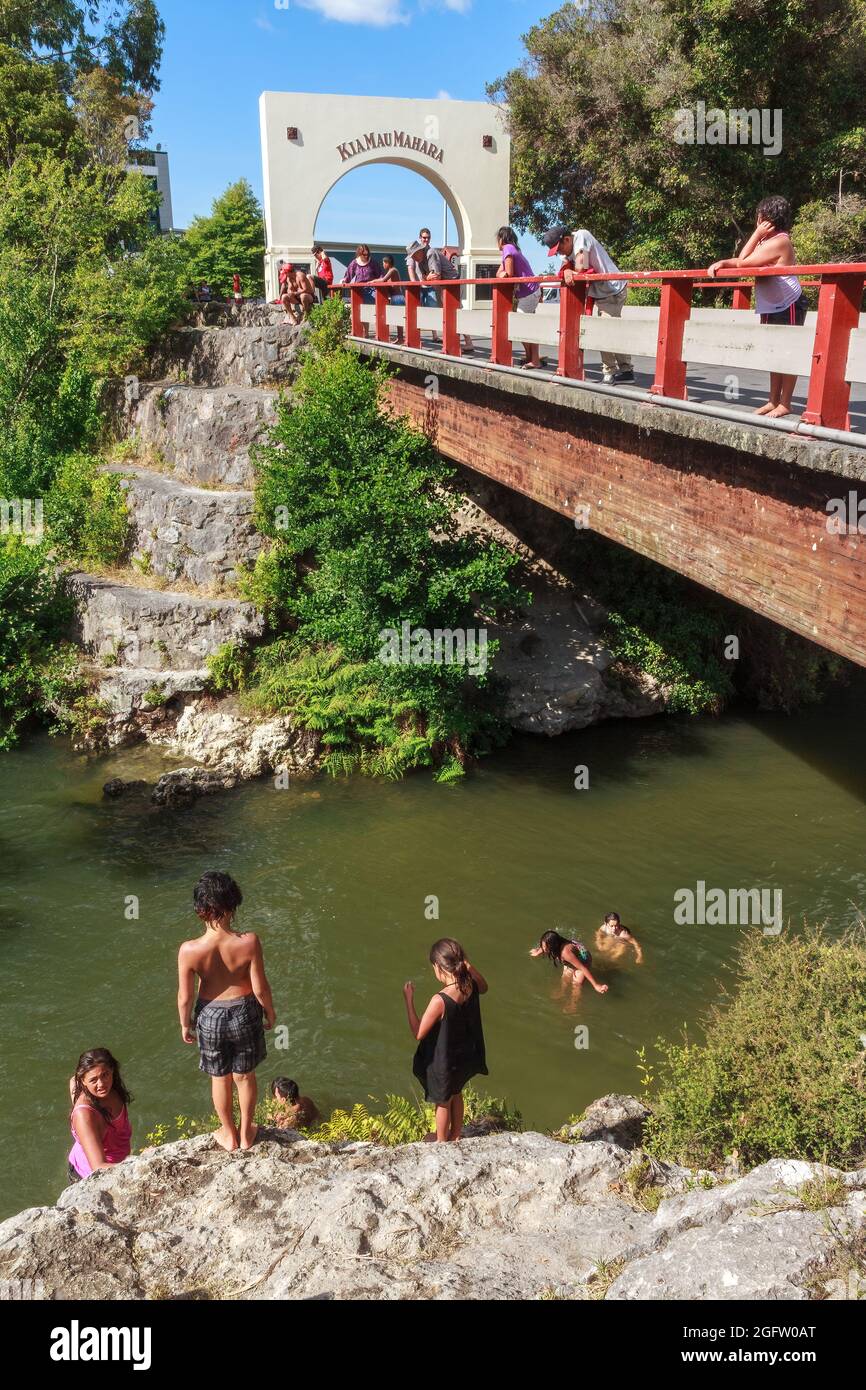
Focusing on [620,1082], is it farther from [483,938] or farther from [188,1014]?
[188,1014]

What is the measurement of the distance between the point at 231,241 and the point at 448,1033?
42282mm

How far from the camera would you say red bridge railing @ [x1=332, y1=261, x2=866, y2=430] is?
20.2 ft

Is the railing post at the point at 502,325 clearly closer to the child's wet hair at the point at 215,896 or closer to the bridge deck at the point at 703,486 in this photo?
the bridge deck at the point at 703,486

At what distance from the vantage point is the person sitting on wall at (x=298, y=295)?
21.5 meters

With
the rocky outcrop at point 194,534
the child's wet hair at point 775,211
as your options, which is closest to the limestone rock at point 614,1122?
the child's wet hair at point 775,211

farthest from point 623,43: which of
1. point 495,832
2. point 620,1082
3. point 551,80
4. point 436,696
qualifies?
point 620,1082

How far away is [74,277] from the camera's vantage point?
72.1ft

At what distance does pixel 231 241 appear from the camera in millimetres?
41469

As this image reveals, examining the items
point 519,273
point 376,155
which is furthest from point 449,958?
point 376,155

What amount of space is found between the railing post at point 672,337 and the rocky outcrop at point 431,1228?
626cm

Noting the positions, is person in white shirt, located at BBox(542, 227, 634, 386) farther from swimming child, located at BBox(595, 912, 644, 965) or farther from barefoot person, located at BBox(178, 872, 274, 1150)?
barefoot person, located at BBox(178, 872, 274, 1150)

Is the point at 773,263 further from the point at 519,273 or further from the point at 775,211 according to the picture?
the point at 519,273

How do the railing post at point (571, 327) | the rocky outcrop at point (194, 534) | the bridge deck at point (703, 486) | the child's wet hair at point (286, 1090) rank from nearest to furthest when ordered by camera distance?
the bridge deck at point (703, 486) < the child's wet hair at point (286, 1090) < the railing post at point (571, 327) < the rocky outcrop at point (194, 534)

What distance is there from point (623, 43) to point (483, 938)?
24690mm
